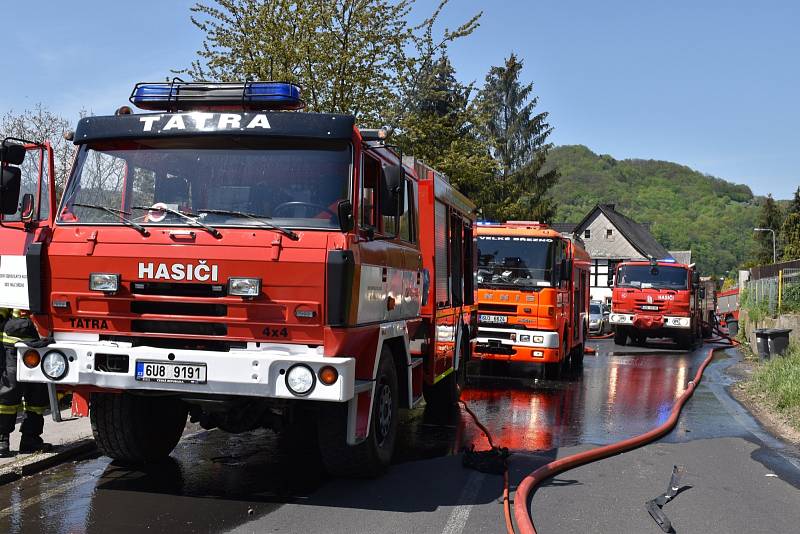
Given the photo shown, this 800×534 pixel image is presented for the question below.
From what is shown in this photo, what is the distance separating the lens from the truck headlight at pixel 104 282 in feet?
20.8

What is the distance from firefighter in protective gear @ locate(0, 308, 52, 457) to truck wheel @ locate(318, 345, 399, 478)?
8.45ft

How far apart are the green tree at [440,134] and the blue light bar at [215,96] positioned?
443 inches

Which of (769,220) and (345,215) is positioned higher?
(769,220)

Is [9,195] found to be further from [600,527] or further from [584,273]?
[584,273]

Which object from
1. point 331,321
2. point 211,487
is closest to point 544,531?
point 331,321

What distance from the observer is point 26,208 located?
7.26 metres

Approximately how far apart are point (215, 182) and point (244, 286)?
3.05ft

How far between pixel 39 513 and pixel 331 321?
2.37m

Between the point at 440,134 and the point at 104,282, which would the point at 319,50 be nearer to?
the point at 440,134

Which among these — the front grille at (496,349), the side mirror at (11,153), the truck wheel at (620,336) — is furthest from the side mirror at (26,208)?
the truck wheel at (620,336)

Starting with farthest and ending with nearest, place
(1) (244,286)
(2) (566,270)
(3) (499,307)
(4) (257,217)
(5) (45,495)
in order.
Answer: (2) (566,270) < (3) (499,307) < (5) (45,495) < (4) (257,217) < (1) (244,286)

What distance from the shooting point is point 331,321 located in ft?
20.2

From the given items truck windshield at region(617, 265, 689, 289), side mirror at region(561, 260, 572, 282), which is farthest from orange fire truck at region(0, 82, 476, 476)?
truck windshield at region(617, 265, 689, 289)

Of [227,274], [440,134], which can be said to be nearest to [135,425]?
[227,274]
